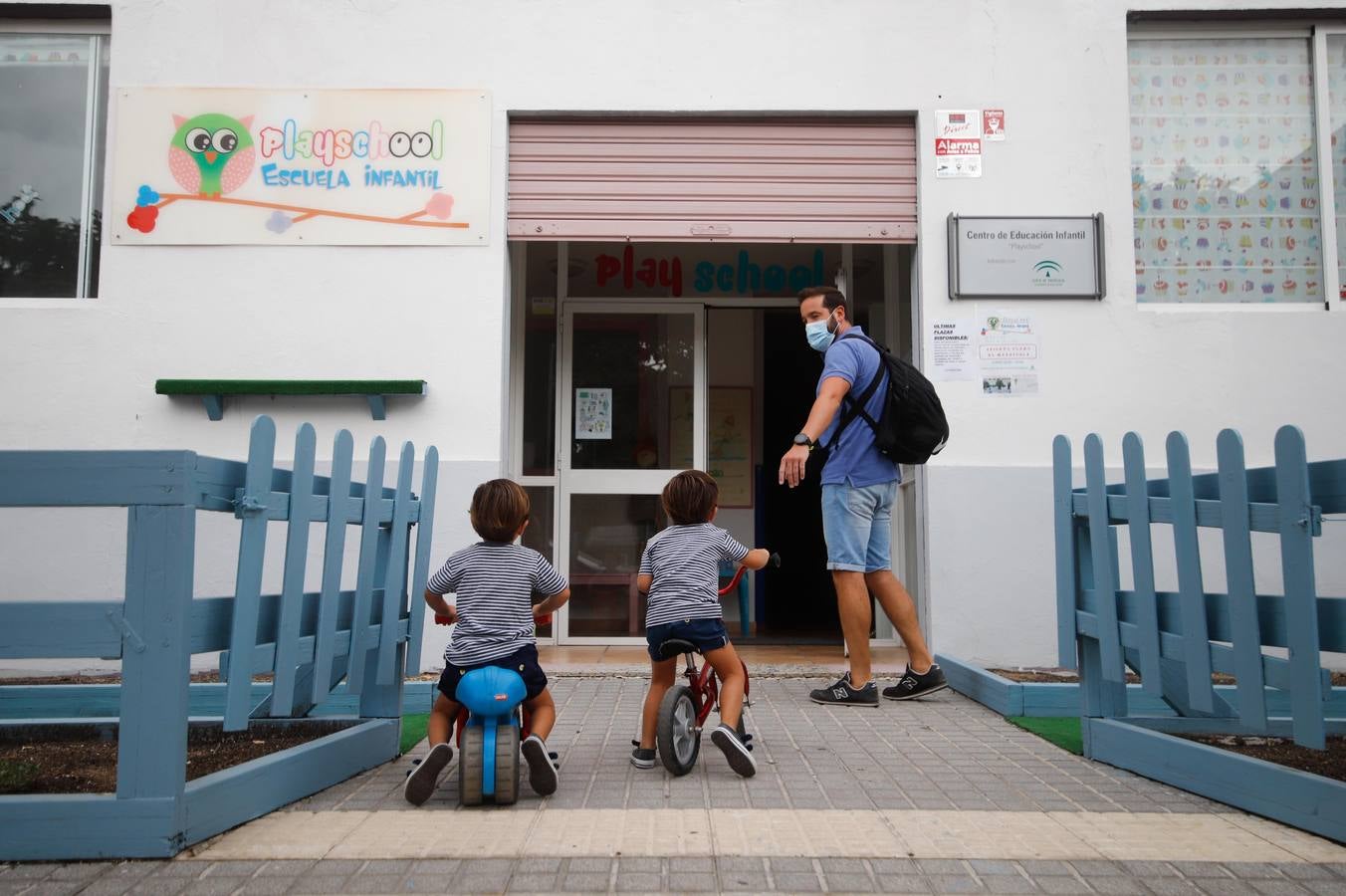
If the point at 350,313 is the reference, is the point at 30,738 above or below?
below

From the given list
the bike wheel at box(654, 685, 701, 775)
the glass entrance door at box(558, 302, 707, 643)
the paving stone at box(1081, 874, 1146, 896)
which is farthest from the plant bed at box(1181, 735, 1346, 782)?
the glass entrance door at box(558, 302, 707, 643)

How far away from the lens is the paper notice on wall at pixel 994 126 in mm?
6336

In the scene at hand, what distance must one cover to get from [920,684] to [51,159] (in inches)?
229

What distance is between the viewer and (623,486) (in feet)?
23.8

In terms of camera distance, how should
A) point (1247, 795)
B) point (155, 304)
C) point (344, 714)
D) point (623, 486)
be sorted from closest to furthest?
point (1247, 795) → point (344, 714) → point (155, 304) → point (623, 486)

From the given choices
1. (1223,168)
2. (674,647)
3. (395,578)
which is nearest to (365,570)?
(395,578)

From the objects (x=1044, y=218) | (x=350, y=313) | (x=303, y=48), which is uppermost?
(x=303, y=48)

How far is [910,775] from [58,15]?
6414mm

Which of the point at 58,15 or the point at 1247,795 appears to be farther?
the point at 58,15

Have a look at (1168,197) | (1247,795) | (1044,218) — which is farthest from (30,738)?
(1168,197)

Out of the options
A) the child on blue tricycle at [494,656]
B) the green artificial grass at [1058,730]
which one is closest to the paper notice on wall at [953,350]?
the green artificial grass at [1058,730]

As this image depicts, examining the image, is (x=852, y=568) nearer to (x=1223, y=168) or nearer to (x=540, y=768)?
(x=540, y=768)

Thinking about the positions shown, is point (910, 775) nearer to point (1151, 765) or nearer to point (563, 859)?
point (1151, 765)

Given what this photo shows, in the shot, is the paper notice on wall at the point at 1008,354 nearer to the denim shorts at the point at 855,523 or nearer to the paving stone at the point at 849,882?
the denim shorts at the point at 855,523
